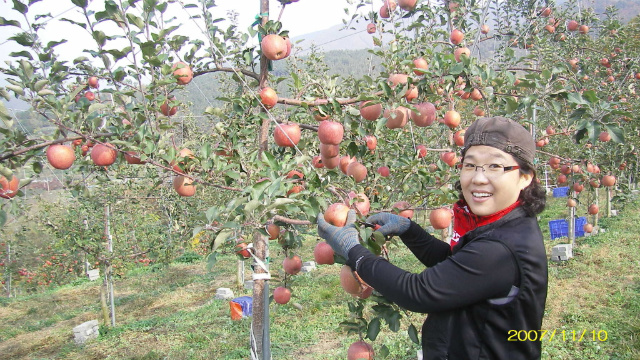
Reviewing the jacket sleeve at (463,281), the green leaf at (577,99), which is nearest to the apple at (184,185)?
the jacket sleeve at (463,281)

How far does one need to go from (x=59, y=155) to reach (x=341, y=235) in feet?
4.10

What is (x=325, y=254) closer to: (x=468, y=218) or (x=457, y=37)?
(x=468, y=218)

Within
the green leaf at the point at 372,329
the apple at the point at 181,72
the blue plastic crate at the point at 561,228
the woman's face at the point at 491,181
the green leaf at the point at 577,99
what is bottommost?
the blue plastic crate at the point at 561,228

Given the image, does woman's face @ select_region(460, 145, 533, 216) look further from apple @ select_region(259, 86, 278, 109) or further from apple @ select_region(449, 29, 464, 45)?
apple @ select_region(449, 29, 464, 45)

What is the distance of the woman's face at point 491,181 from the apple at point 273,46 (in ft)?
2.88

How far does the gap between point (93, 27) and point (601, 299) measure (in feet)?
16.4

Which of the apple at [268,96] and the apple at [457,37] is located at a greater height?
the apple at [457,37]

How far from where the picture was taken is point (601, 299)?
4191 mm

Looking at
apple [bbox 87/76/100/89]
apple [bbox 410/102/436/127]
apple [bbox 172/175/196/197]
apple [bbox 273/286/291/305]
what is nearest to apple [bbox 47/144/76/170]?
apple [bbox 87/76/100/89]

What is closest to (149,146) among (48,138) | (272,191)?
(48,138)

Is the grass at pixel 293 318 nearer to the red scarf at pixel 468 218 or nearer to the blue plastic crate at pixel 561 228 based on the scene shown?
the blue plastic crate at pixel 561 228

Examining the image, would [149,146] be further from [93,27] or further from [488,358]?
[488,358]

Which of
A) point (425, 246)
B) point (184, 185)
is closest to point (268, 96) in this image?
point (184, 185)

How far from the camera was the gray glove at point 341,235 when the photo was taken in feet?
3.84
